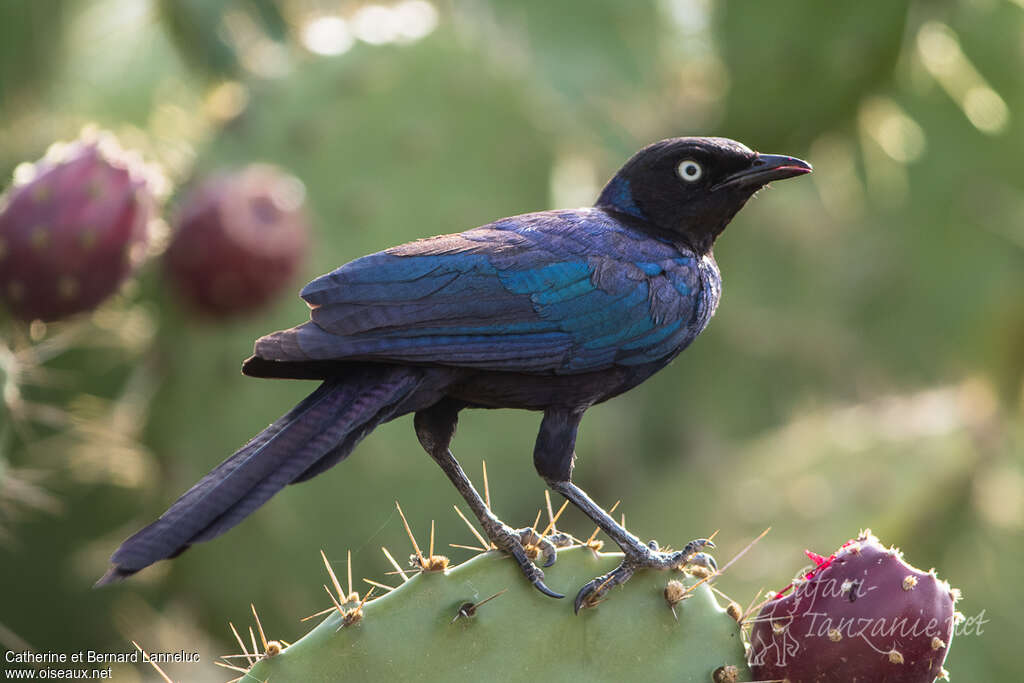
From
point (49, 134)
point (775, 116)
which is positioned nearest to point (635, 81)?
point (775, 116)

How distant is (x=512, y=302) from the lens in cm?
259

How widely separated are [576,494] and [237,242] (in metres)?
1.72

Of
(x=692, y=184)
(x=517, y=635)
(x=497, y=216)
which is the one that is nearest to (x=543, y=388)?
Result: (x=517, y=635)

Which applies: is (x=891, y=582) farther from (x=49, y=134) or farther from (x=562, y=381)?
(x=49, y=134)

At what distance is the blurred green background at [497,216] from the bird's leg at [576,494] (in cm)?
189

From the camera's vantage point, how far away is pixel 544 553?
95.3 inches

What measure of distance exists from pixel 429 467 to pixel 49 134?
6.50 ft

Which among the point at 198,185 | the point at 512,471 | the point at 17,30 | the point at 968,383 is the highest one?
the point at 17,30

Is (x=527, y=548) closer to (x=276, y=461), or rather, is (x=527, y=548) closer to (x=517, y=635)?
(x=517, y=635)

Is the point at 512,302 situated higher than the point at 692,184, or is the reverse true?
the point at 692,184

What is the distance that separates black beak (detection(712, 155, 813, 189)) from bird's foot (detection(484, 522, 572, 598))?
972 mm

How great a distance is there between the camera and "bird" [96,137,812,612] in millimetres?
2305

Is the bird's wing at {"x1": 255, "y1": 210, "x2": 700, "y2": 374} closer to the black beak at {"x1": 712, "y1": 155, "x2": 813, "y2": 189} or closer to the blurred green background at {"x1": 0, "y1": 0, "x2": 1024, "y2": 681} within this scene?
the black beak at {"x1": 712, "y1": 155, "x2": 813, "y2": 189}

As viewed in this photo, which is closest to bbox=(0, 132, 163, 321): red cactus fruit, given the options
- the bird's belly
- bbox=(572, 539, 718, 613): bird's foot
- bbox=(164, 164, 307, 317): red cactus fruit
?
bbox=(164, 164, 307, 317): red cactus fruit
